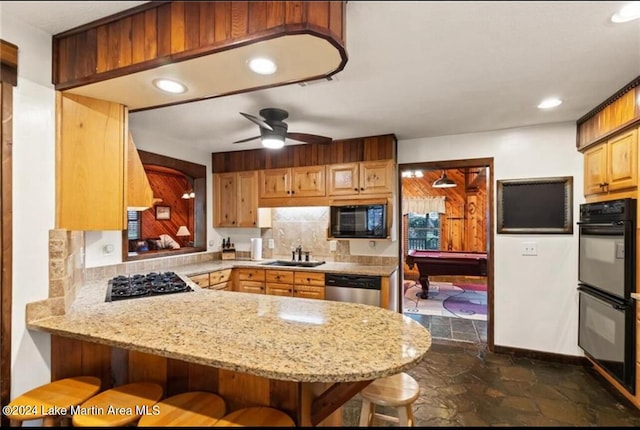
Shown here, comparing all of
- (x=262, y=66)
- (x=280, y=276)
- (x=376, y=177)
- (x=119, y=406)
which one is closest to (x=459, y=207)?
(x=376, y=177)

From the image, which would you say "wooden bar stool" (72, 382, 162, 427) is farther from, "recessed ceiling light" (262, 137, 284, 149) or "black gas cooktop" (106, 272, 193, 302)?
"recessed ceiling light" (262, 137, 284, 149)

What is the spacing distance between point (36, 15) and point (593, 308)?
4215 mm

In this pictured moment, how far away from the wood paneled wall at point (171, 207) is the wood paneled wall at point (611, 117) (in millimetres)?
7382

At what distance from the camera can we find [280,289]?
354 cm

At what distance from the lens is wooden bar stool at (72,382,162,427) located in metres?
1.20

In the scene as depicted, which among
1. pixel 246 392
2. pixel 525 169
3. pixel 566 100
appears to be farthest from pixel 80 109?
pixel 525 169

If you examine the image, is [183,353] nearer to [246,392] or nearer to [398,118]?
[246,392]

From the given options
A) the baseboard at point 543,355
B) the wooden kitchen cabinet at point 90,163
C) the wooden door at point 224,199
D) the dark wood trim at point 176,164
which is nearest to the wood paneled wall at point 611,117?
the baseboard at point 543,355

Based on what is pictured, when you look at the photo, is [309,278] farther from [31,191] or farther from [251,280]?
[31,191]

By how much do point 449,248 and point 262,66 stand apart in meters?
7.36

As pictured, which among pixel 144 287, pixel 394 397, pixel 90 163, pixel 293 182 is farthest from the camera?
pixel 293 182

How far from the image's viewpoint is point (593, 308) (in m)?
2.65

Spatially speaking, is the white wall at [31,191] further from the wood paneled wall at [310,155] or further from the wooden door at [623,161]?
the wooden door at [623,161]

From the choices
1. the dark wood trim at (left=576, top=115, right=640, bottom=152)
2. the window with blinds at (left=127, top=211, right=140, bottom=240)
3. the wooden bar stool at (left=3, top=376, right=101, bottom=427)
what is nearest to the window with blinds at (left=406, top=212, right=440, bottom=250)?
the dark wood trim at (left=576, top=115, right=640, bottom=152)
